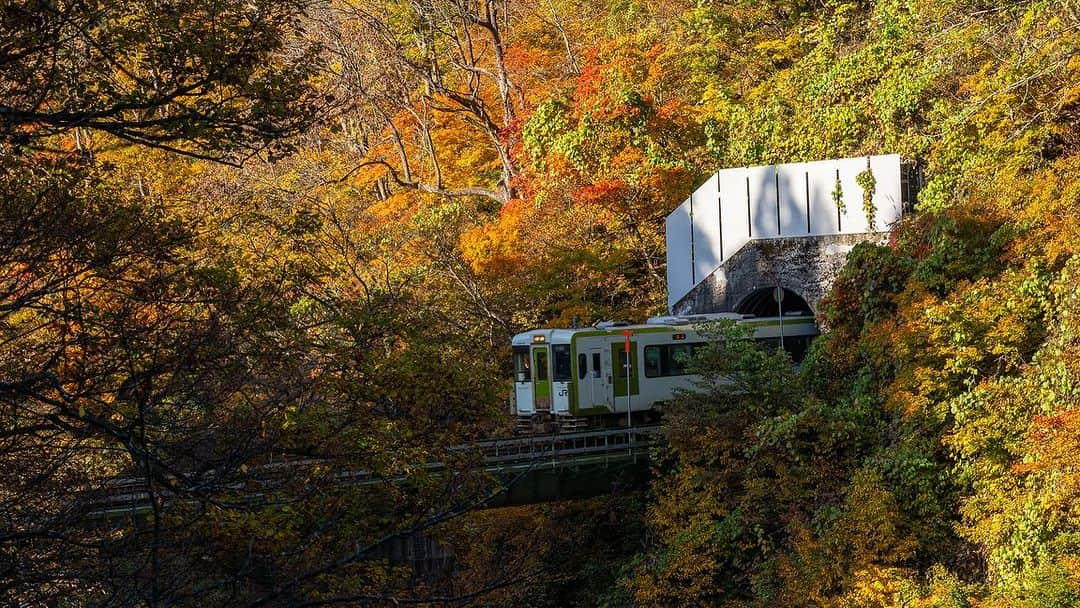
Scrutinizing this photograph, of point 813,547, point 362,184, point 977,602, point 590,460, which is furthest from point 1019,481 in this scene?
Answer: point 362,184

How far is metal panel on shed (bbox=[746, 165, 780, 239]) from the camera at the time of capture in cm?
2741

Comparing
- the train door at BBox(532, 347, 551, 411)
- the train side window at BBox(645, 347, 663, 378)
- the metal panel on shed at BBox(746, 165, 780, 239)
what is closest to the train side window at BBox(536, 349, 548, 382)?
the train door at BBox(532, 347, 551, 411)

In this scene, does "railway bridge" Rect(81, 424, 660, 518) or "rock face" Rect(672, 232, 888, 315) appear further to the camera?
"rock face" Rect(672, 232, 888, 315)

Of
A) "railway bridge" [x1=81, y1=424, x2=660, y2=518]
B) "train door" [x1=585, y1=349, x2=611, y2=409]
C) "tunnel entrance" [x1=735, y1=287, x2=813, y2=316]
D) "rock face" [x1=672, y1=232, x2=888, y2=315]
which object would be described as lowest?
"railway bridge" [x1=81, y1=424, x2=660, y2=518]

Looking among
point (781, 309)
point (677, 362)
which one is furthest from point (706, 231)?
point (677, 362)

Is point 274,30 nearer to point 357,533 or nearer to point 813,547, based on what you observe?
point 357,533

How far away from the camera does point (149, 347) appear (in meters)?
11.3

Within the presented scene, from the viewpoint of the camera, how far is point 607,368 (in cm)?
2530

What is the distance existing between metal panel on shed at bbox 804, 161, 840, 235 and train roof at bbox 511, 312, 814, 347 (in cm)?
193

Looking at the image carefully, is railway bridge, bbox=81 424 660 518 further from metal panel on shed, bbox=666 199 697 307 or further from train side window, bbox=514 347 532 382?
metal panel on shed, bbox=666 199 697 307

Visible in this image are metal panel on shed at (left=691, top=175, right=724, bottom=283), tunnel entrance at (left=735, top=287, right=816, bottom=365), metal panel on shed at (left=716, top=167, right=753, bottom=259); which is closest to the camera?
tunnel entrance at (left=735, top=287, right=816, bottom=365)

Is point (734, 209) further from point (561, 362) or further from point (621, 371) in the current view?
point (561, 362)

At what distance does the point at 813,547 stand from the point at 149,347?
1171 cm

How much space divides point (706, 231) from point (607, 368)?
5444 millimetres
